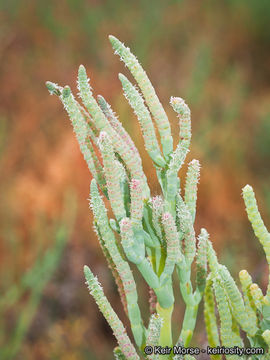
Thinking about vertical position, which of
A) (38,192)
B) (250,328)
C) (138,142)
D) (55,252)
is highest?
(138,142)

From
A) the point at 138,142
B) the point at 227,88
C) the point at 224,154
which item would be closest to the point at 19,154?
the point at 138,142

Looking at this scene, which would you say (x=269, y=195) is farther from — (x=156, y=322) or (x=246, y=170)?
(x=156, y=322)

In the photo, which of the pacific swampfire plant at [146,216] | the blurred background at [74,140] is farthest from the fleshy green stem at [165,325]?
the blurred background at [74,140]

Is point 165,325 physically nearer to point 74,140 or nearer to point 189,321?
point 189,321

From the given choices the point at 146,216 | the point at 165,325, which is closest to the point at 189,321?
the point at 165,325

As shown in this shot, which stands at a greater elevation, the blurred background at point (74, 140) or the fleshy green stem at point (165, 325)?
the blurred background at point (74, 140)

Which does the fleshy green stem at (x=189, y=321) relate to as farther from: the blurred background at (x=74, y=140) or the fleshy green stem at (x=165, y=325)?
the blurred background at (x=74, y=140)

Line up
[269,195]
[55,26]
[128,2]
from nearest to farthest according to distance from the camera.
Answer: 1. [269,195]
2. [55,26]
3. [128,2]

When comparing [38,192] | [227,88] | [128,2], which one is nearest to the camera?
[38,192]
